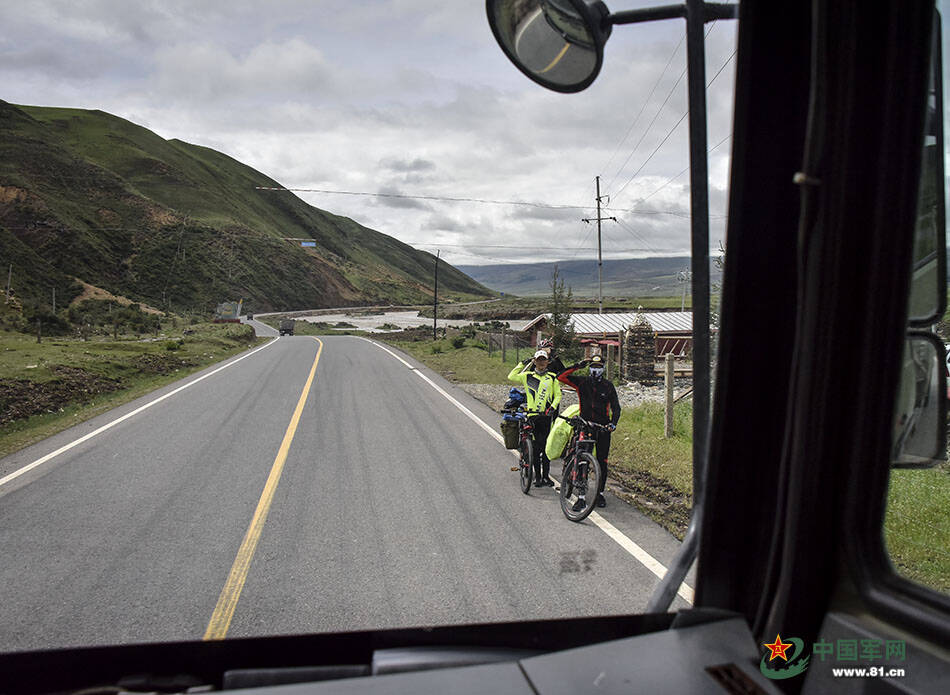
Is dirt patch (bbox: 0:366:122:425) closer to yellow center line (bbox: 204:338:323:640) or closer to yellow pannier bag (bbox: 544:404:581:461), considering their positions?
yellow center line (bbox: 204:338:323:640)

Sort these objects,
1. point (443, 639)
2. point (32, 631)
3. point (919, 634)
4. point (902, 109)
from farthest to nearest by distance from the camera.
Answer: point (32, 631), point (443, 639), point (902, 109), point (919, 634)

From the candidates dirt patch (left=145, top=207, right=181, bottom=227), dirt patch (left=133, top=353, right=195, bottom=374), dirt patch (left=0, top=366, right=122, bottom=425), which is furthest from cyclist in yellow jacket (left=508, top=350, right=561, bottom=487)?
dirt patch (left=145, top=207, right=181, bottom=227)

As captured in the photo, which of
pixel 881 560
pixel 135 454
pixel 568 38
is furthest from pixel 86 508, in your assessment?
pixel 881 560

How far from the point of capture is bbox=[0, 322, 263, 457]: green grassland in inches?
512

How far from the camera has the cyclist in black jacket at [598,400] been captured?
665 centimetres

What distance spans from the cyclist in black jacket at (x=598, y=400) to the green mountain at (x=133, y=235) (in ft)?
201

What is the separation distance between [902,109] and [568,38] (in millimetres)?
952

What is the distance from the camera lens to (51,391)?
53.7 ft

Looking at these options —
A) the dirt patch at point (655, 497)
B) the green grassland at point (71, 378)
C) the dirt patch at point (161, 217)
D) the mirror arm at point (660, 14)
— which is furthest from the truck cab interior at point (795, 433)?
the dirt patch at point (161, 217)

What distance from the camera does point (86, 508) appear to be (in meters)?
6.65

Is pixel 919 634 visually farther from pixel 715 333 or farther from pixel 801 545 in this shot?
pixel 715 333

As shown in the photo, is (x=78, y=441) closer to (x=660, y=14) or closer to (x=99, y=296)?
(x=660, y=14)

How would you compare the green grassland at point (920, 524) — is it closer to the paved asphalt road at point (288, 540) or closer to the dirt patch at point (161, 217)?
the paved asphalt road at point (288, 540)

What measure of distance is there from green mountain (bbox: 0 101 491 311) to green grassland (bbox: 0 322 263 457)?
36.0m
